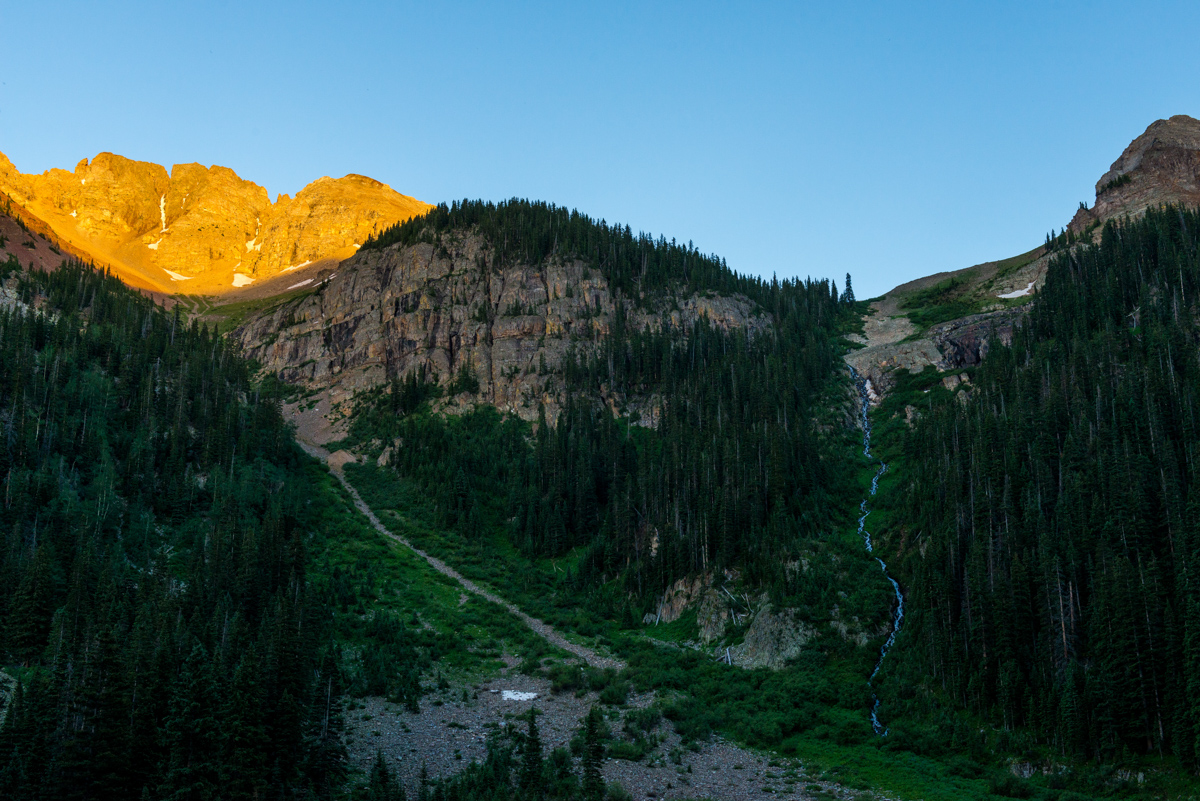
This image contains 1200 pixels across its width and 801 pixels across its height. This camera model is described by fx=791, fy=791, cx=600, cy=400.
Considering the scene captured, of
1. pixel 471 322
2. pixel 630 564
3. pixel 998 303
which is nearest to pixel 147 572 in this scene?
pixel 630 564

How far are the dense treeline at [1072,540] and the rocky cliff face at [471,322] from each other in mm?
73724

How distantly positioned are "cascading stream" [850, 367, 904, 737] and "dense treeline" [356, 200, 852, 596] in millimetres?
4194

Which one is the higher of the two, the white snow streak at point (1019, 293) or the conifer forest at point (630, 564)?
the white snow streak at point (1019, 293)

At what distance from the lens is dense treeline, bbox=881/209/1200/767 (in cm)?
5538

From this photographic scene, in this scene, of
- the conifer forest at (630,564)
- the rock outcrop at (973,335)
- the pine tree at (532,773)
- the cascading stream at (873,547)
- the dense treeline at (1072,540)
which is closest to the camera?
the pine tree at (532,773)

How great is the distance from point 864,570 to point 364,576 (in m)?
59.4

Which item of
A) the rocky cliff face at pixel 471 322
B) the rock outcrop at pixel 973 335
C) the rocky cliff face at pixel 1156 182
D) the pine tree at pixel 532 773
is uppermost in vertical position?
the rocky cliff face at pixel 1156 182

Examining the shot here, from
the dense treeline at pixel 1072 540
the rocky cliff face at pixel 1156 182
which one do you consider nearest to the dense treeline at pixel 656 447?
the dense treeline at pixel 1072 540

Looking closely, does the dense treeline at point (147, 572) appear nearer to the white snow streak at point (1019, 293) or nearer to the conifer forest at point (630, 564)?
the conifer forest at point (630, 564)

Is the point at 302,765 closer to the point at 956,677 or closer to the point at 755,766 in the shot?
the point at 755,766

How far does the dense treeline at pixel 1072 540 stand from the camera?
182ft

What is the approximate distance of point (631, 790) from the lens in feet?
168

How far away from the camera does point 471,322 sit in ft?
578

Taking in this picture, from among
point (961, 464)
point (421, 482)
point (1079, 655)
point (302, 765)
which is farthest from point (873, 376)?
point (302, 765)
